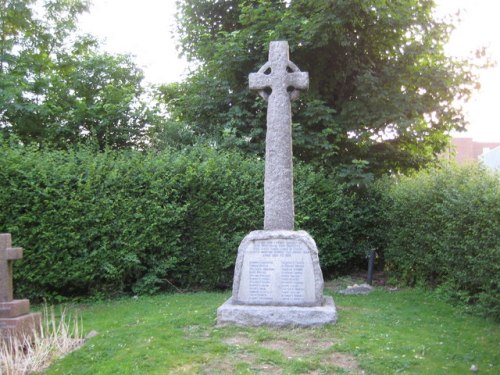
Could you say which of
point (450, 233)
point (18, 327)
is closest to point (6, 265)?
point (18, 327)

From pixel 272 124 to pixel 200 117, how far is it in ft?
25.0

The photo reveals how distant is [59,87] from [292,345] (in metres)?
13.0

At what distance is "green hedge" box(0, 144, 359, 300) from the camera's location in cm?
973

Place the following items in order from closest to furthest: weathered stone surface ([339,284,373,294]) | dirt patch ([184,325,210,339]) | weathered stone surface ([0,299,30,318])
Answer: weathered stone surface ([0,299,30,318]) → dirt patch ([184,325,210,339]) → weathered stone surface ([339,284,373,294])

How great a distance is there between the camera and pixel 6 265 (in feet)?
21.4

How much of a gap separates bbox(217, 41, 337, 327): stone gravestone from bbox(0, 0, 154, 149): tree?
7.74 m

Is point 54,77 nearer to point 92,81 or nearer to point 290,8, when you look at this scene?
point 92,81

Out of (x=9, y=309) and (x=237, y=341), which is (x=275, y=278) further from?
(x=9, y=309)

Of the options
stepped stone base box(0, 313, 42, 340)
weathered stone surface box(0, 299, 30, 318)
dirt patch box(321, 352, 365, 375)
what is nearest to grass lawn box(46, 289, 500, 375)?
dirt patch box(321, 352, 365, 375)

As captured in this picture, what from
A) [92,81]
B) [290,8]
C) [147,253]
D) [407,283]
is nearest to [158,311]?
[147,253]

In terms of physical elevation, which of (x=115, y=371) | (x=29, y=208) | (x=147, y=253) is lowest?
(x=115, y=371)

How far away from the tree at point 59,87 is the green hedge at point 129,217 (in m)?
4.09

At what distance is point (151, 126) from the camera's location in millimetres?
16219

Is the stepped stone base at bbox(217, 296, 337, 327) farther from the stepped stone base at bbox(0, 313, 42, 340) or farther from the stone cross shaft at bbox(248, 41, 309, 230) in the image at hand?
the stepped stone base at bbox(0, 313, 42, 340)
